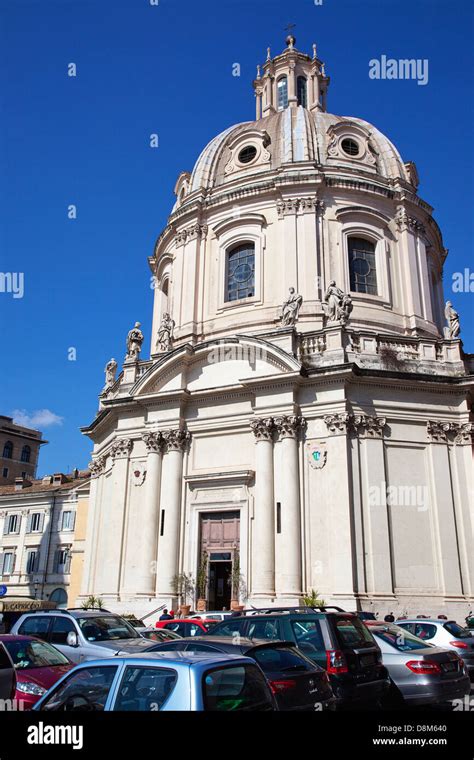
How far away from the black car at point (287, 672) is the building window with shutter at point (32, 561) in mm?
47575

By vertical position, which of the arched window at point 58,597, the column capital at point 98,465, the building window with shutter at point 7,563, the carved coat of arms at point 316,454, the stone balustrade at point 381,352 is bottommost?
the arched window at point 58,597

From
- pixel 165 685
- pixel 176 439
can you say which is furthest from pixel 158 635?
pixel 176 439

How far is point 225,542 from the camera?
24.9 meters

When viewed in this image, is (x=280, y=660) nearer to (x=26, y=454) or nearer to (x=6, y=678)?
(x=6, y=678)

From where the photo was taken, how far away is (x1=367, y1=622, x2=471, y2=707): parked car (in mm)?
10062

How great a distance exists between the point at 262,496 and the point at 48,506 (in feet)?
109

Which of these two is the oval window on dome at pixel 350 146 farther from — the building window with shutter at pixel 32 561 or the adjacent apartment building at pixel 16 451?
the adjacent apartment building at pixel 16 451

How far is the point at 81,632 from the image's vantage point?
40.1 ft

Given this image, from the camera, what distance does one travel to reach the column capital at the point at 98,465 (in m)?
31.3

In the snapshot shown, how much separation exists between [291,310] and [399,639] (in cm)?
1675

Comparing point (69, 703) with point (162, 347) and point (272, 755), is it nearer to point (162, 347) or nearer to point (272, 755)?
point (272, 755)

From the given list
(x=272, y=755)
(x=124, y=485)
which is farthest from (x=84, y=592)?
(x=272, y=755)

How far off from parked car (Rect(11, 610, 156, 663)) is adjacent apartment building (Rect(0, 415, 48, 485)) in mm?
58213

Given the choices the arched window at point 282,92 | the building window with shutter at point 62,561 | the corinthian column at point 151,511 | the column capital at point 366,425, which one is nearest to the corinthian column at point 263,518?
the column capital at point 366,425
